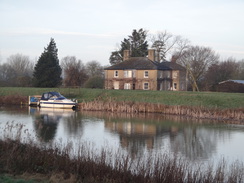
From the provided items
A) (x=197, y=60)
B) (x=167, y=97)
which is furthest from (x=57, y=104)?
(x=197, y=60)

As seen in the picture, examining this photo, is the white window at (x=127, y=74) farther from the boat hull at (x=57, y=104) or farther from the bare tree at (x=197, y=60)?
the boat hull at (x=57, y=104)

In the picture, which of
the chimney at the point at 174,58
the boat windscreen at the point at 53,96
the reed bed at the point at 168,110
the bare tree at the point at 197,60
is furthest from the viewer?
the chimney at the point at 174,58

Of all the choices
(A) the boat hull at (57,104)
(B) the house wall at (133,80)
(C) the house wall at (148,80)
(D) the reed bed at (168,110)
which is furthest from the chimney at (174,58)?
(A) the boat hull at (57,104)

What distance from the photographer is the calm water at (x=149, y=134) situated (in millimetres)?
19156

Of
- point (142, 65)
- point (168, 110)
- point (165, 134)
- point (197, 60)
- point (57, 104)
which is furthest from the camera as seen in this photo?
point (197, 60)

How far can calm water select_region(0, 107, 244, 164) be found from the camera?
19156mm

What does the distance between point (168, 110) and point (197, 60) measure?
3617 centimetres

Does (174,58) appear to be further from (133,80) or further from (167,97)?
(167,97)

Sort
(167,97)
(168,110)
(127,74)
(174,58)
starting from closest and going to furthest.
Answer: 1. (168,110)
2. (167,97)
3. (127,74)
4. (174,58)

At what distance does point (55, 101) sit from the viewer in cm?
4494

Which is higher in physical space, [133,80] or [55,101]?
[133,80]

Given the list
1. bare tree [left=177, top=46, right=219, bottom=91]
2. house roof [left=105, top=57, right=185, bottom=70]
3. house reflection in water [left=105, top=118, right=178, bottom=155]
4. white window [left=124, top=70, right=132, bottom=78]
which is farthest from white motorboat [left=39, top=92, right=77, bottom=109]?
bare tree [left=177, top=46, right=219, bottom=91]

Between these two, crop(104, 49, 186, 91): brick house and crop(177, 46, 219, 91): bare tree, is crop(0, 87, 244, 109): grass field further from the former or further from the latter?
crop(177, 46, 219, 91): bare tree

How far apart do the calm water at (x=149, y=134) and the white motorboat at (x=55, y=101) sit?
28.8 ft
